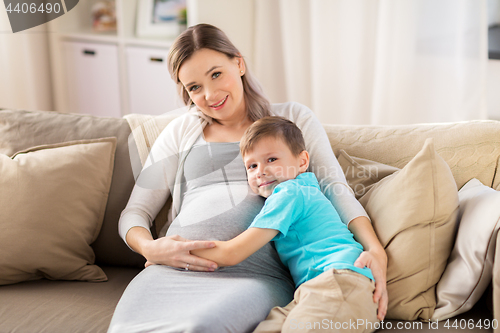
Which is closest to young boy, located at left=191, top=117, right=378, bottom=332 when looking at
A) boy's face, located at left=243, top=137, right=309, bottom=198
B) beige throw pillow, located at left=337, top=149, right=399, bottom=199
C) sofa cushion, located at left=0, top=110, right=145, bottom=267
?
boy's face, located at left=243, top=137, right=309, bottom=198

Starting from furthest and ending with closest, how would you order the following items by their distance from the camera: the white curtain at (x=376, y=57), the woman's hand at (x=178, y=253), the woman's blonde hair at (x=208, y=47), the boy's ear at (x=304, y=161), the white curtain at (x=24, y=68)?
the white curtain at (x=24, y=68)
the white curtain at (x=376, y=57)
the woman's blonde hair at (x=208, y=47)
the boy's ear at (x=304, y=161)
the woman's hand at (x=178, y=253)

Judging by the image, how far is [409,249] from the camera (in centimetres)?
104

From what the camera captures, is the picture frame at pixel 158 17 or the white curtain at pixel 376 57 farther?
the picture frame at pixel 158 17

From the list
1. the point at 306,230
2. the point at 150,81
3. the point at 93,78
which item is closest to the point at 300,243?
the point at 306,230

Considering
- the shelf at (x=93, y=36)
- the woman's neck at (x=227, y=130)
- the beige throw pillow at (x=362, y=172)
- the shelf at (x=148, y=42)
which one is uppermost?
the shelf at (x=93, y=36)

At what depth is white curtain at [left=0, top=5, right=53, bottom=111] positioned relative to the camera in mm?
2695

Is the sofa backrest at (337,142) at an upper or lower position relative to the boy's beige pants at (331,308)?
upper

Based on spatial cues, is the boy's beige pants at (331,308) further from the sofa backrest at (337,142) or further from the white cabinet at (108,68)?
the white cabinet at (108,68)

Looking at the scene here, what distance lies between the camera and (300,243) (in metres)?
1.10

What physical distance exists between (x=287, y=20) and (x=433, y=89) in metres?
0.99

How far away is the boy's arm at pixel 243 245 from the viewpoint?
1038 millimetres

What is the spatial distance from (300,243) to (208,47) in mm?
689

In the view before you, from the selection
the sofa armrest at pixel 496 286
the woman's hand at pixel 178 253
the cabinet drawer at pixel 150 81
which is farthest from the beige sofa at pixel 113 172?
the cabinet drawer at pixel 150 81

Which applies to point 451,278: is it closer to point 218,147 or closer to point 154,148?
point 218,147
